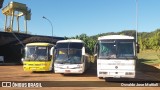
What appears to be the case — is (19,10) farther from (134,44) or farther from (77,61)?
(134,44)

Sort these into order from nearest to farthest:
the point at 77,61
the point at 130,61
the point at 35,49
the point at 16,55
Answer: the point at 130,61, the point at 77,61, the point at 35,49, the point at 16,55

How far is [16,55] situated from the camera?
52.7m

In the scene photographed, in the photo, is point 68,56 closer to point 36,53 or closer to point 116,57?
point 36,53

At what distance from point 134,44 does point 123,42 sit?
73 centimetres

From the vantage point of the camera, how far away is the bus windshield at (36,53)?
89.2 feet

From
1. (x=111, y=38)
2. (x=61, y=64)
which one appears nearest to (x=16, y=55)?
(x=61, y=64)

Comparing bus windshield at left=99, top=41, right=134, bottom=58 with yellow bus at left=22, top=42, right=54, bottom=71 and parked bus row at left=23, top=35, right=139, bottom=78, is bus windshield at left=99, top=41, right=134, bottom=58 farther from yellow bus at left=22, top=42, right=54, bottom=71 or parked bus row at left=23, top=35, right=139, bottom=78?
yellow bus at left=22, top=42, right=54, bottom=71

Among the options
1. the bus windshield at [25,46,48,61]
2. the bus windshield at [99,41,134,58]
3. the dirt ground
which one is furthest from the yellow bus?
the bus windshield at [99,41,134,58]

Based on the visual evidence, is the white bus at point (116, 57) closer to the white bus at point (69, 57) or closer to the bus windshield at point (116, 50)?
the bus windshield at point (116, 50)

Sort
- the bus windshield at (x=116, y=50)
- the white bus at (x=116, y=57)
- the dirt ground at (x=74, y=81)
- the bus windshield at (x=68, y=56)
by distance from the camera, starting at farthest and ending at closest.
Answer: the bus windshield at (x=68, y=56) < the bus windshield at (x=116, y=50) < the white bus at (x=116, y=57) < the dirt ground at (x=74, y=81)

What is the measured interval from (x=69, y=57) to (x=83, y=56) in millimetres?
1139

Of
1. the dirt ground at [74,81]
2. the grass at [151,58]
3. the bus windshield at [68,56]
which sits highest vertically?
the bus windshield at [68,56]

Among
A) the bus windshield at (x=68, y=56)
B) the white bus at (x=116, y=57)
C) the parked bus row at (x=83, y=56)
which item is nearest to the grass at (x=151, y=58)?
the parked bus row at (x=83, y=56)

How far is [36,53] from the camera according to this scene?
90.0 ft
